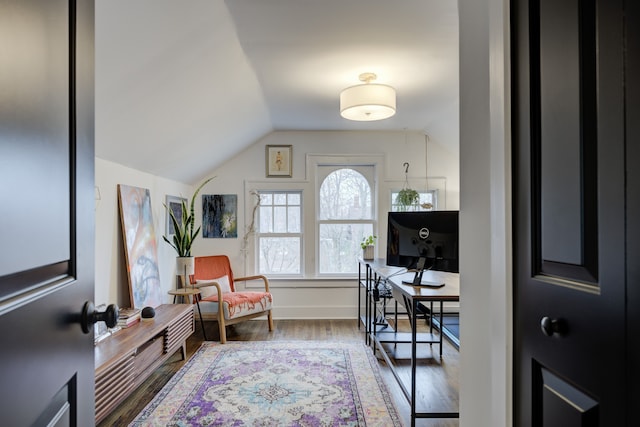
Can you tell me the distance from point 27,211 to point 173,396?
2.42m

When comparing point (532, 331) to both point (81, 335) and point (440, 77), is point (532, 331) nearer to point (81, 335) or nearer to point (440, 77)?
point (81, 335)

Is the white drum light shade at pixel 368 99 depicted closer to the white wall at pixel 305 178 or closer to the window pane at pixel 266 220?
the white wall at pixel 305 178

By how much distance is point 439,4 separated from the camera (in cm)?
198

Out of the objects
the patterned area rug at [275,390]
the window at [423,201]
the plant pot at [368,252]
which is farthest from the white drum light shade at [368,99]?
the patterned area rug at [275,390]

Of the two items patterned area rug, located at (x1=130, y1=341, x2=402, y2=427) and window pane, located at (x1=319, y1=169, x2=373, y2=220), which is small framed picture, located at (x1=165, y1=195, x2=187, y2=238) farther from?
window pane, located at (x1=319, y1=169, x2=373, y2=220)

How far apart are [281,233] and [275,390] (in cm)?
238

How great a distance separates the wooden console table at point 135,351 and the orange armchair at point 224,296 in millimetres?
402

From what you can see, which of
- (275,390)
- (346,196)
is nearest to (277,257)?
(346,196)

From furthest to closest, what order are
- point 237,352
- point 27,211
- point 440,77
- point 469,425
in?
point 237,352, point 440,77, point 469,425, point 27,211

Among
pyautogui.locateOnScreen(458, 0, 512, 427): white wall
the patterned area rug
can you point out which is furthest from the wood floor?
pyautogui.locateOnScreen(458, 0, 512, 427): white wall

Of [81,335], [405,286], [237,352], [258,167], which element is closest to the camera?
[81,335]

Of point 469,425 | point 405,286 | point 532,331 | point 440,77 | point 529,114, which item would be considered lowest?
point 469,425

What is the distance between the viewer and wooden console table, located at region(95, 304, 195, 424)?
2000 mm

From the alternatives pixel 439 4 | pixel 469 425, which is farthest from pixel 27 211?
pixel 439 4
